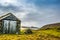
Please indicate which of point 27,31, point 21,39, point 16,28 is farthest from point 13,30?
point 21,39

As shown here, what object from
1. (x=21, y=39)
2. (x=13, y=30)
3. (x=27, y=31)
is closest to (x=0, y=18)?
(x=13, y=30)

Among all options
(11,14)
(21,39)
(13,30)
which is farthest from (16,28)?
(21,39)

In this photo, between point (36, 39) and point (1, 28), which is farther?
point (1, 28)

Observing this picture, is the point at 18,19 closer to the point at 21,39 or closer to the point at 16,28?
the point at 16,28

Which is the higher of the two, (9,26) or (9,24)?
(9,24)

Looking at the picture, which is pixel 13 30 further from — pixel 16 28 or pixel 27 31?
pixel 27 31

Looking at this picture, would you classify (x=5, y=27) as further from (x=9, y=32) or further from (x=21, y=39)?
(x=21, y=39)

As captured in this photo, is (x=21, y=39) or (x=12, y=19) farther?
(x=12, y=19)

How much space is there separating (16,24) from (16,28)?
3.00 feet

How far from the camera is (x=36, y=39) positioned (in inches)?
1061

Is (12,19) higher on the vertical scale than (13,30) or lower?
higher

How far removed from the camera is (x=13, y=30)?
3819 cm

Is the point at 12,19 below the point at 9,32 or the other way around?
the other way around

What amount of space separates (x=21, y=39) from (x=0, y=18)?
42.8ft
